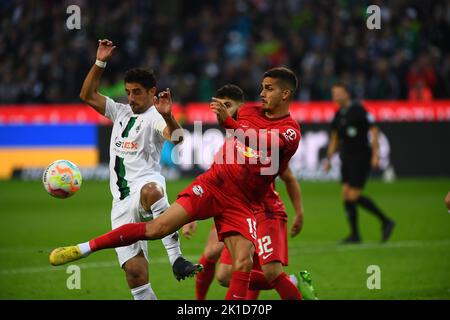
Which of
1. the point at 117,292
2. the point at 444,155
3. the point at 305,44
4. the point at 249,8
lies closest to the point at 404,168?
the point at 444,155

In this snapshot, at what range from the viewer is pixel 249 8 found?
83.1ft

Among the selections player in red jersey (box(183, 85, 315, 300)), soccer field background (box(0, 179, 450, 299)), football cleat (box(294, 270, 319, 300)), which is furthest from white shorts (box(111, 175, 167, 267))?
football cleat (box(294, 270, 319, 300))

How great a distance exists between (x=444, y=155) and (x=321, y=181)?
2.98m

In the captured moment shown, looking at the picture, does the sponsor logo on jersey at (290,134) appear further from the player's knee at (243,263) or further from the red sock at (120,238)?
the red sock at (120,238)

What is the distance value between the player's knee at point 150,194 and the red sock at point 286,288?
Answer: 1.26 metres

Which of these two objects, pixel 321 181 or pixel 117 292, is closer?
pixel 117 292

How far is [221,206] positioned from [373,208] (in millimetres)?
6305

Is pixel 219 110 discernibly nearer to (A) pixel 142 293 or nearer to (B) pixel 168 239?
(B) pixel 168 239

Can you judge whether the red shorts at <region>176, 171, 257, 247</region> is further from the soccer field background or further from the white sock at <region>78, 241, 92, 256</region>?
the soccer field background

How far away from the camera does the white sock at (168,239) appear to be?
753cm

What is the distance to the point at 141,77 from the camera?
25.5ft

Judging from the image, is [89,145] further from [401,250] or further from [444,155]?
[401,250]

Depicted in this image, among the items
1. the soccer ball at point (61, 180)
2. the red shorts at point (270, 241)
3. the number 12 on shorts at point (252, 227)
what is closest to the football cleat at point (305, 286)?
the red shorts at point (270, 241)

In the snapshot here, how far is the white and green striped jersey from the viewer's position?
7.77 meters
